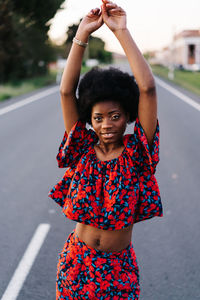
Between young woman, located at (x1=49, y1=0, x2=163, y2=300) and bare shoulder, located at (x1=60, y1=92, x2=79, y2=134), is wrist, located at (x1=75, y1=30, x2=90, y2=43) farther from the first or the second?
bare shoulder, located at (x1=60, y1=92, x2=79, y2=134)

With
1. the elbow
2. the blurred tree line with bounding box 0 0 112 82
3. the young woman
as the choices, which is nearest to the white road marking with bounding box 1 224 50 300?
the young woman

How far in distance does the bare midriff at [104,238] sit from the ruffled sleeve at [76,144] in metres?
0.34

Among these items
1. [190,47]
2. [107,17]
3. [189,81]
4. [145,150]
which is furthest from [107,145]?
[190,47]

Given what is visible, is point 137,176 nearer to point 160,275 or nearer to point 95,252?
point 95,252

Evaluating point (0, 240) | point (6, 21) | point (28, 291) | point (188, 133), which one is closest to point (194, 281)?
point (28, 291)

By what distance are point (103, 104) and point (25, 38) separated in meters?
39.6

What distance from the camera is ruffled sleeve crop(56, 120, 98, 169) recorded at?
2055mm

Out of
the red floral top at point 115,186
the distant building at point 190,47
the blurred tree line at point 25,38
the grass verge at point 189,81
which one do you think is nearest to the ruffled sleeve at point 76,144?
the red floral top at point 115,186

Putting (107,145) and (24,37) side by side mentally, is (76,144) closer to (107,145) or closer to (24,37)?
(107,145)

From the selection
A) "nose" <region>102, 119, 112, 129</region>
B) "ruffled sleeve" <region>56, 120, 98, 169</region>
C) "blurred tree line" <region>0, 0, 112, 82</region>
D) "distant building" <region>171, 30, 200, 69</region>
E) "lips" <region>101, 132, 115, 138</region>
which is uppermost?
"nose" <region>102, 119, 112, 129</region>

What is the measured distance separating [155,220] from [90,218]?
2982 millimetres

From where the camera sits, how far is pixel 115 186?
189cm

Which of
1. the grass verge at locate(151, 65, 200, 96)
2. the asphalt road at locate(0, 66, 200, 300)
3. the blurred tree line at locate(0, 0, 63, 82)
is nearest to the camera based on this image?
the asphalt road at locate(0, 66, 200, 300)

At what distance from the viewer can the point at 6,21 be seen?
29.7 m
